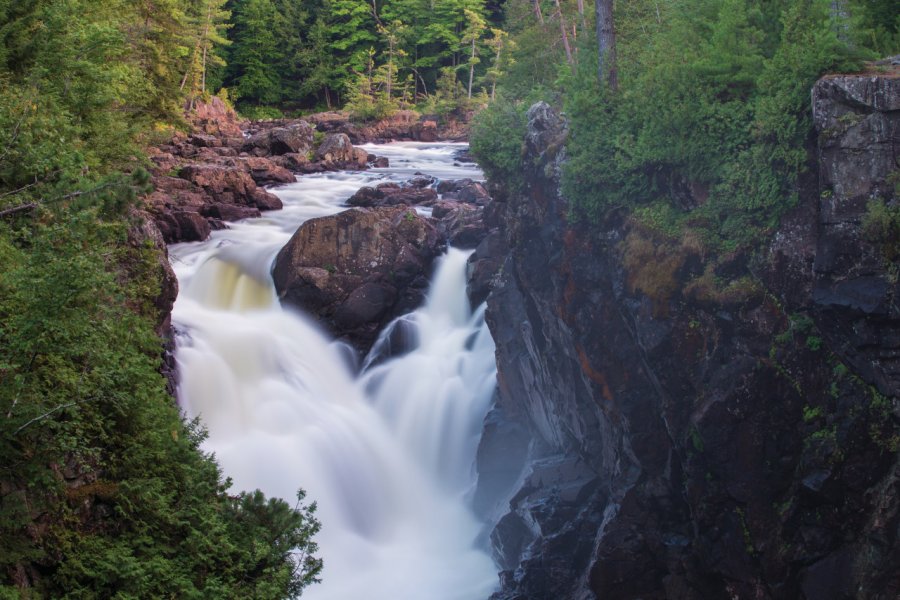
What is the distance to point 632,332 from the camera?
1212 centimetres

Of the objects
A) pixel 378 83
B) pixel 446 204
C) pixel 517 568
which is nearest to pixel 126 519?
pixel 517 568

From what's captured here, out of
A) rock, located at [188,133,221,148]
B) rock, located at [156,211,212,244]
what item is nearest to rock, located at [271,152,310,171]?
rock, located at [188,133,221,148]

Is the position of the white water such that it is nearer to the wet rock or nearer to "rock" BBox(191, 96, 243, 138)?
the wet rock

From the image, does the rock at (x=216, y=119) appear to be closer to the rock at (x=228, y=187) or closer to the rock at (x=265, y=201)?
the rock at (x=228, y=187)

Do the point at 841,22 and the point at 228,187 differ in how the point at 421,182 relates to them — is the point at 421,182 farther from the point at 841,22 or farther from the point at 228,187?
the point at 841,22

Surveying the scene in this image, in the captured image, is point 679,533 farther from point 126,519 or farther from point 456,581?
point 126,519

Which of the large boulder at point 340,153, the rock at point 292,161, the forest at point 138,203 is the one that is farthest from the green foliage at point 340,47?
the forest at point 138,203

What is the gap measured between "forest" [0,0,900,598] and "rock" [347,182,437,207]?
5.99 meters

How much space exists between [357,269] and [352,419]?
14.1ft

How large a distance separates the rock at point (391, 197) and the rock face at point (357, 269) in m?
4.77

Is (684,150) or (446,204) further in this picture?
(446,204)

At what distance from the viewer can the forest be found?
6.93 m

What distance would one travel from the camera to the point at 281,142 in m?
34.5

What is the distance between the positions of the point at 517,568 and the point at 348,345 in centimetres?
723
